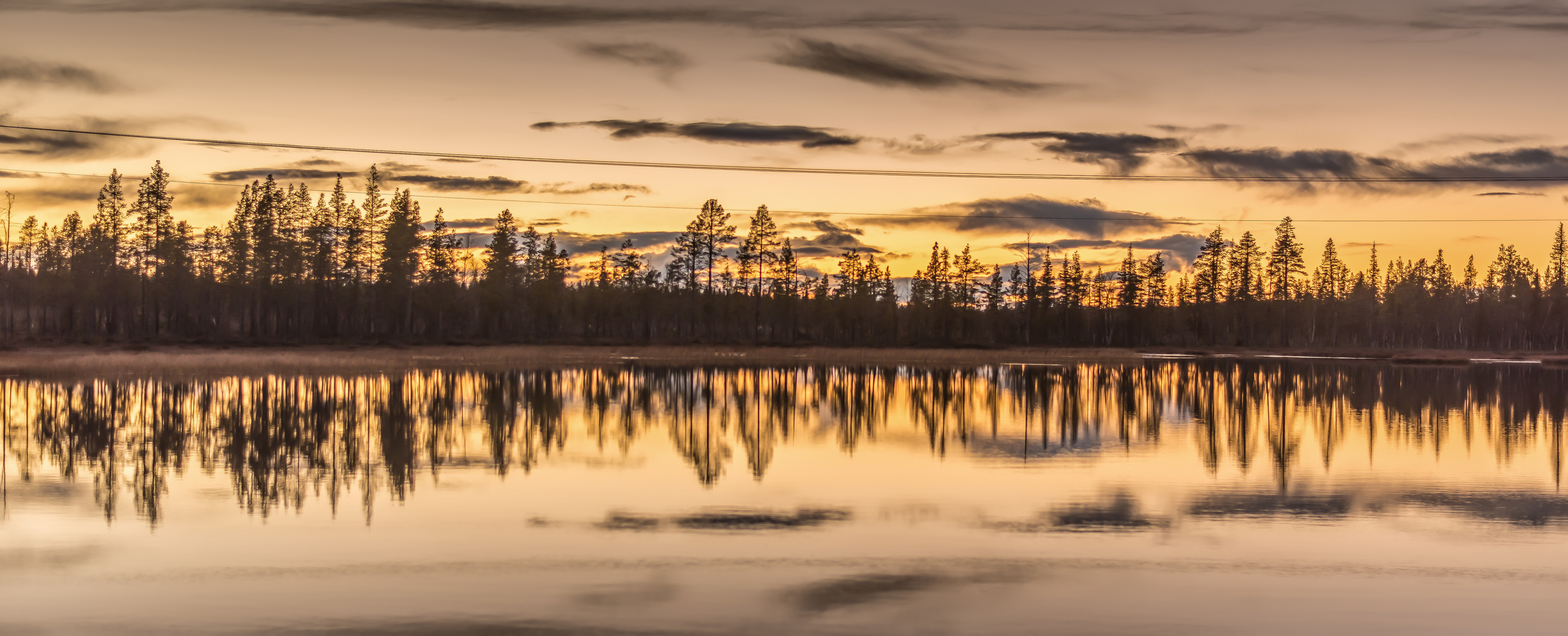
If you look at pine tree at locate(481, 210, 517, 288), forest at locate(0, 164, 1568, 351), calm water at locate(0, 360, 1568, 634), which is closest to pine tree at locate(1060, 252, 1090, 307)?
forest at locate(0, 164, 1568, 351)

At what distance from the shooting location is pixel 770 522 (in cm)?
1733

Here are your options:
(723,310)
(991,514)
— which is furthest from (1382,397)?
(723,310)

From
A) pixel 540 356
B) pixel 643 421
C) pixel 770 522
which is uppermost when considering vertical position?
pixel 540 356

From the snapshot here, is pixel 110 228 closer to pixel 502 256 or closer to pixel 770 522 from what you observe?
pixel 502 256

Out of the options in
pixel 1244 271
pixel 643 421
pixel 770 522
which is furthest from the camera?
pixel 1244 271

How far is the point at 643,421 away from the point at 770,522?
17.6 metres

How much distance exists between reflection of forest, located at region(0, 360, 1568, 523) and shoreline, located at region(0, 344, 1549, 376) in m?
7.02

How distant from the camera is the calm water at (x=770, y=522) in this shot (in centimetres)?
1197

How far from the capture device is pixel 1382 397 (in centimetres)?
4638

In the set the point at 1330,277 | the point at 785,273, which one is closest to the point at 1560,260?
the point at 1330,277

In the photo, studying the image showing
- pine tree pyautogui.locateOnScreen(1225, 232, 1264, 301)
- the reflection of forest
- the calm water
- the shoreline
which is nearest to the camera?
the calm water

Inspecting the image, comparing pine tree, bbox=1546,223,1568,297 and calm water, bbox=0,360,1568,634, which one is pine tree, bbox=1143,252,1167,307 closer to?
pine tree, bbox=1546,223,1568,297

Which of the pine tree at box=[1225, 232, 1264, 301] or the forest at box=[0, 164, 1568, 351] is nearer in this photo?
the forest at box=[0, 164, 1568, 351]

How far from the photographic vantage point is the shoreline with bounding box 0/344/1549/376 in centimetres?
5956
